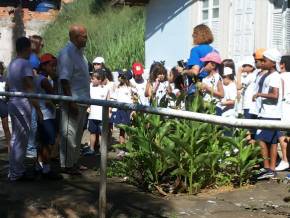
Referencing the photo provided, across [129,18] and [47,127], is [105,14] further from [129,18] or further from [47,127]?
[47,127]

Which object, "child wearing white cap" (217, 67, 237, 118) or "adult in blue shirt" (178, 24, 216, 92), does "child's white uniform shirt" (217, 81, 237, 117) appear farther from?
"adult in blue shirt" (178, 24, 216, 92)

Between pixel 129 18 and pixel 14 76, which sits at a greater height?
pixel 129 18

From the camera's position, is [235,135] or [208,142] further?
[235,135]

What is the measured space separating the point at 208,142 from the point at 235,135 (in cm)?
62

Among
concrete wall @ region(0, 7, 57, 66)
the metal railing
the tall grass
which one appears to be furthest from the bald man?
concrete wall @ region(0, 7, 57, 66)

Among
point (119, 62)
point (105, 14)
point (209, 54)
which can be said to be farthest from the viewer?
point (105, 14)

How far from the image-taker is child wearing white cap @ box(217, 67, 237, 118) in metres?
8.24

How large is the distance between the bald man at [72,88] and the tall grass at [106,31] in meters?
13.2

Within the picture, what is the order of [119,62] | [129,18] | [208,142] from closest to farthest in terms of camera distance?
[208,142] → [119,62] → [129,18]

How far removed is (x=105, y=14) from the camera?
2830cm

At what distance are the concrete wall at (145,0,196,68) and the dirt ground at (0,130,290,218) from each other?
947 cm

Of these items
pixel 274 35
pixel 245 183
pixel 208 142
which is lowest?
pixel 245 183

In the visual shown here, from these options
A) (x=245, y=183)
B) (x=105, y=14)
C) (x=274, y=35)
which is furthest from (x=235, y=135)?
(x=105, y=14)

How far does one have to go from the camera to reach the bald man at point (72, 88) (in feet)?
23.7
